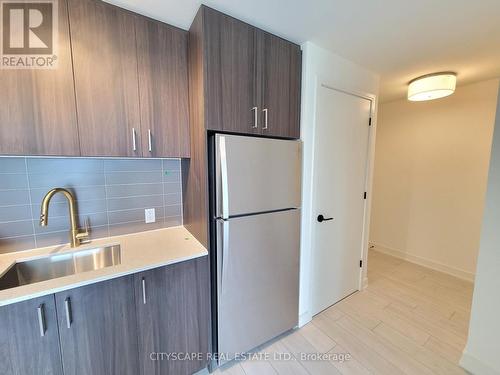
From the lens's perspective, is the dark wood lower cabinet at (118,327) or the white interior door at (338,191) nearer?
the dark wood lower cabinet at (118,327)

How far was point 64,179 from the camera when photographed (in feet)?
4.68

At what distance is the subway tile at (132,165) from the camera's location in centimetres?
156

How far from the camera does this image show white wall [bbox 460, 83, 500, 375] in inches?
54.5

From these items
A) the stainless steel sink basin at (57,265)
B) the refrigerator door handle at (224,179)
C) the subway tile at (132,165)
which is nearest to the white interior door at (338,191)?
the refrigerator door handle at (224,179)

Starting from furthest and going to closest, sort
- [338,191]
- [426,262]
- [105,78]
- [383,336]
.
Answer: [426,262] < [338,191] < [383,336] < [105,78]

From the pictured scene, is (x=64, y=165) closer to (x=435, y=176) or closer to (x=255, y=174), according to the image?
(x=255, y=174)

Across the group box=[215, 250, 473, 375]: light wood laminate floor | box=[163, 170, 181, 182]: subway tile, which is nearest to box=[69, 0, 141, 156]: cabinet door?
box=[163, 170, 181, 182]: subway tile

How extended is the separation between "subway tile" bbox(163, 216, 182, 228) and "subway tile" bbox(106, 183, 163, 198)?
25cm

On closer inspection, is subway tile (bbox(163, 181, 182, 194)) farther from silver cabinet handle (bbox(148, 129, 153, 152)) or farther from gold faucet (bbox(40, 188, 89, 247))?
gold faucet (bbox(40, 188, 89, 247))

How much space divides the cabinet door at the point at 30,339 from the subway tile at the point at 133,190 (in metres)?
0.77

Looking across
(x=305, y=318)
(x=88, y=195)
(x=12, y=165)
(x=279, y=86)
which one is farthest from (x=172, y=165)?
A: (x=305, y=318)

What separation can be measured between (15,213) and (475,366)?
10.8 ft

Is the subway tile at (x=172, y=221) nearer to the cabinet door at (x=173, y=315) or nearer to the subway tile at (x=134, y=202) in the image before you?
the subway tile at (x=134, y=202)

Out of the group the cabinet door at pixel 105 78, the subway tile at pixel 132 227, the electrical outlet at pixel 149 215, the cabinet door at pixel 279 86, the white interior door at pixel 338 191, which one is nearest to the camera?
the cabinet door at pixel 105 78
